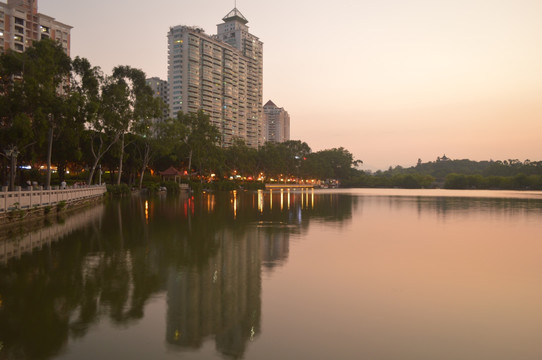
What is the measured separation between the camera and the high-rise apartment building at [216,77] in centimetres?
16012

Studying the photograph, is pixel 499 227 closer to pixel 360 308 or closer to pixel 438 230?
pixel 438 230

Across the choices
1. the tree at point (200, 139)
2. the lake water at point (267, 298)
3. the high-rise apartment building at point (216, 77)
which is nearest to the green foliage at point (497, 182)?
the high-rise apartment building at point (216, 77)

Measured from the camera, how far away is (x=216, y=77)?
170875mm

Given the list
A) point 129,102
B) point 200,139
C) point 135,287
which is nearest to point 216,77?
point 200,139

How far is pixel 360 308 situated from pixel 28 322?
17.3ft

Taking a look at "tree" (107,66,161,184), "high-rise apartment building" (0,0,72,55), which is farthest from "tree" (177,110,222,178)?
"high-rise apartment building" (0,0,72,55)

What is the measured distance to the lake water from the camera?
18.3 feet

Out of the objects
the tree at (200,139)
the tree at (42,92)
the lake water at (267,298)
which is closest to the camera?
the lake water at (267,298)

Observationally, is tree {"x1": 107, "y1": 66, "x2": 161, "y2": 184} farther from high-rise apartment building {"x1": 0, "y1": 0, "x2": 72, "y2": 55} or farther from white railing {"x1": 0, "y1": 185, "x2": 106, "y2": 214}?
high-rise apartment building {"x1": 0, "y1": 0, "x2": 72, "y2": 55}

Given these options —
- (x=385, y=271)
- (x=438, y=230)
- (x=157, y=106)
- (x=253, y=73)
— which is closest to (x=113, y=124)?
(x=157, y=106)

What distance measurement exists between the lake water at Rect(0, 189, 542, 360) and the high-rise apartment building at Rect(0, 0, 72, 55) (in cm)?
10143

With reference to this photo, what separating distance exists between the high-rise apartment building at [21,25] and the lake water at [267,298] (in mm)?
101435

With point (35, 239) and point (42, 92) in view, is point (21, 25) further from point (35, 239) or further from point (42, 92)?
point (35, 239)

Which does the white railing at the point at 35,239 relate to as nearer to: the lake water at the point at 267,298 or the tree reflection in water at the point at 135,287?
the lake water at the point at 267,298
